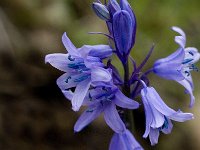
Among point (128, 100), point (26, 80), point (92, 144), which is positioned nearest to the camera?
point (128, 100)

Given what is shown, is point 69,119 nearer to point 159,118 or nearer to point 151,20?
point 151,20

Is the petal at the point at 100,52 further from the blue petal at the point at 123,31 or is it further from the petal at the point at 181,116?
the petal at the point at 181,116

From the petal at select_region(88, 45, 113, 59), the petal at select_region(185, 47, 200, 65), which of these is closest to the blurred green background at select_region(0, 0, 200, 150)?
the petal at select_region(185, 47, 200, 65)

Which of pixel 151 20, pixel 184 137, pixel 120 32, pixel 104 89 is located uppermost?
pixel 120 32

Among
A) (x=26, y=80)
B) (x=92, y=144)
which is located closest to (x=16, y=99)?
(x=26, y=80)

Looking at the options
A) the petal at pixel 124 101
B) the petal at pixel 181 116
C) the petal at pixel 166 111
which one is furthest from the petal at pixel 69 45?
the petal at pixel 181 116

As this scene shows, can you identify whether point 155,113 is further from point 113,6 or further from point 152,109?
point 113,6

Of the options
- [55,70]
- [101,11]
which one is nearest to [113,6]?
[101,11]
